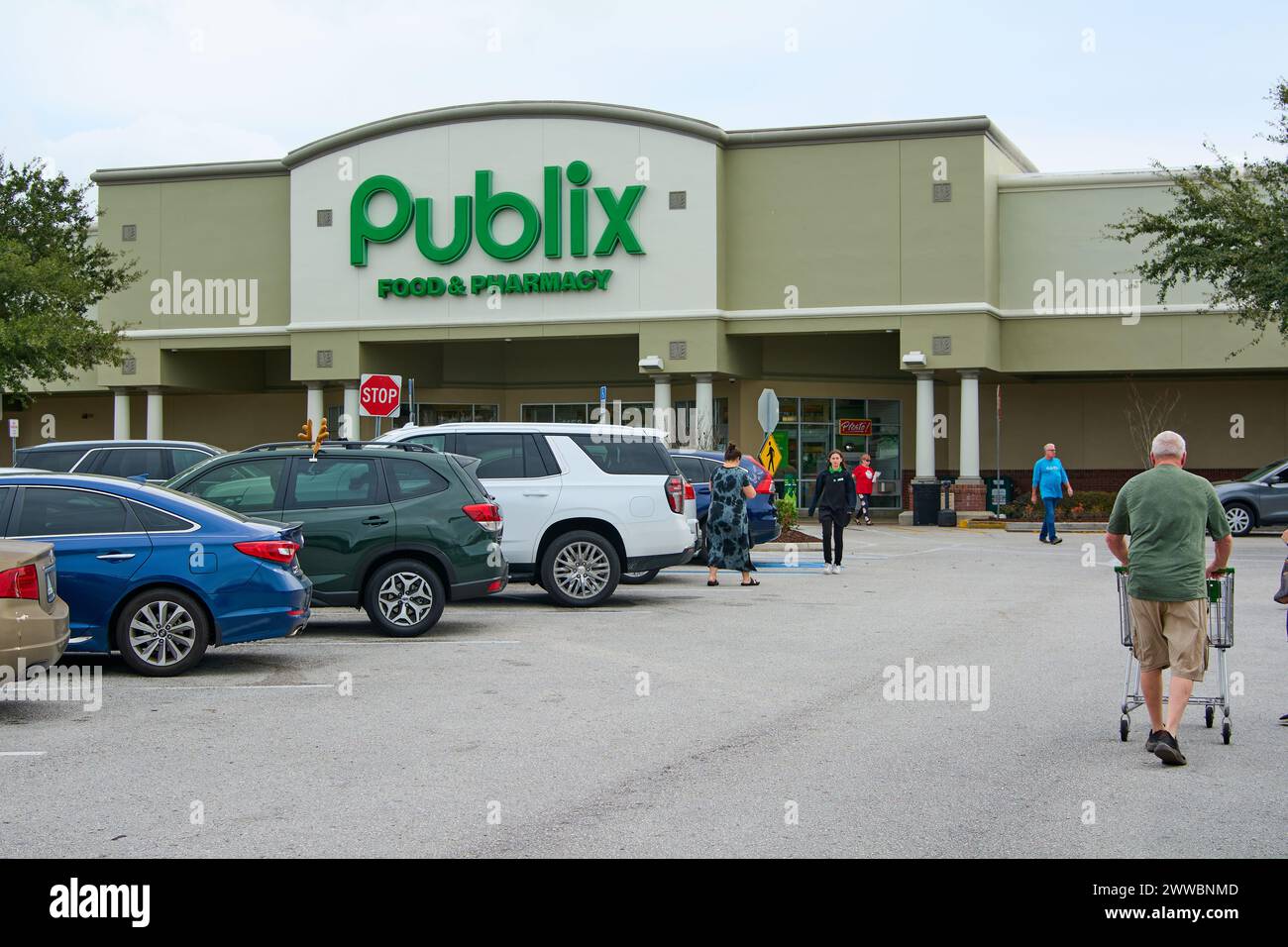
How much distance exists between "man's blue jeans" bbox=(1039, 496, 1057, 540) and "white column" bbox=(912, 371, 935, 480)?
884cm

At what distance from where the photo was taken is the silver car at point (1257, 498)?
2955 cm

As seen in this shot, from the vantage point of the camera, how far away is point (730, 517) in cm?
1842

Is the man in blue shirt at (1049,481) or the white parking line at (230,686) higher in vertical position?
the man in blue shirt at (1049,481)

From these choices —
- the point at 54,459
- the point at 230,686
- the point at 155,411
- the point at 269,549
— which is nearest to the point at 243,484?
the point at 269,549

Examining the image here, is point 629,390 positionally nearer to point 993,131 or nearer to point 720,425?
point 720,425

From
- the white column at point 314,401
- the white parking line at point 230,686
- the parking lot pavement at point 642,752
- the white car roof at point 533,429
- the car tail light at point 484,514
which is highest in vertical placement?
the white column at point 314,401

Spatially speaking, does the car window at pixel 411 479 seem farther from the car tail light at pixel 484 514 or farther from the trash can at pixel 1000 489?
the trash can at pixel 1000 489

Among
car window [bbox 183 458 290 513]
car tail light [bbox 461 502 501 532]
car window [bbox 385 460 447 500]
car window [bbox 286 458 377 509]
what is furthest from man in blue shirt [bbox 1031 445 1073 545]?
car window [bbox 183 458 290 513]

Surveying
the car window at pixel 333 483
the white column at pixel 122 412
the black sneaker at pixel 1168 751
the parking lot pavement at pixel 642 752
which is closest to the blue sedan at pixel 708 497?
the parking lot pavement at pixel 642 752

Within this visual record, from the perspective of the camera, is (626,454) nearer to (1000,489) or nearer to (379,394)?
(379,394)

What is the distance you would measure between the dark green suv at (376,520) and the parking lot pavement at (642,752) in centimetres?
44

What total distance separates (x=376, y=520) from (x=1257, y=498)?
22.2 metres

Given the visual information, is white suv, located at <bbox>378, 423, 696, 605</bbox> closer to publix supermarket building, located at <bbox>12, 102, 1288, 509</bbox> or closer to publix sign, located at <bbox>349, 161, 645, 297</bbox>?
publix supermarket building, located at <bbox>12, 102, 1288, 509</bbox>

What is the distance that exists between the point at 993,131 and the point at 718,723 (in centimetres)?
3051
